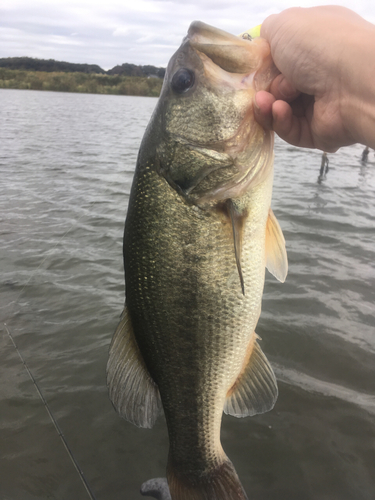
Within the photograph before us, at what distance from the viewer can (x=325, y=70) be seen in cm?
148

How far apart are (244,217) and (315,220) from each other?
6.05 metres

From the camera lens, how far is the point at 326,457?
2.67m

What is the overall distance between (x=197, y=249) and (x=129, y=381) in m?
0.79

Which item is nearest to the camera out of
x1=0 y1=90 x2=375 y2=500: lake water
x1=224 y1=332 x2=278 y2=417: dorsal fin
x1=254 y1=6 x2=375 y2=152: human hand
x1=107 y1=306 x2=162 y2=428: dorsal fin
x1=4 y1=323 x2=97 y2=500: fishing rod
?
x1=254 y1=6 x2=375 y2=152: human hand

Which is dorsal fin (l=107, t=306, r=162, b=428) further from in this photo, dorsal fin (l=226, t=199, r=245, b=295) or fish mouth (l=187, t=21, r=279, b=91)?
fish mouth (l=187, t=21, r=279, b=91)

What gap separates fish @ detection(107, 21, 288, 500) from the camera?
5.28 ft

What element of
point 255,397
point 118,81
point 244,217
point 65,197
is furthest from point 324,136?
point 118,81

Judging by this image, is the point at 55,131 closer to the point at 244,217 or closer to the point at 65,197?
the point at 65,197

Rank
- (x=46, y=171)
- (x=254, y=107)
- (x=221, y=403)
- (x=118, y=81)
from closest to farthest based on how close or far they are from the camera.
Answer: (x=254, y=107) → (x=221, y=403) → (x=46, y=171) → (x=118, y=81)

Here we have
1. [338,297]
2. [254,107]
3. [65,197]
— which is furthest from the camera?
[65,197]

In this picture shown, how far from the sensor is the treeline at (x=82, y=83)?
60938 mm


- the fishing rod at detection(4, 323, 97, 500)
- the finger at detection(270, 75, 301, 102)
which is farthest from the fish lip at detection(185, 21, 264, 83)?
the fishing rod at detection(4, 323, 97, 500)

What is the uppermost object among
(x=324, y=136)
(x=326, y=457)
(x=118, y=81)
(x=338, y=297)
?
(x=118, y=81)

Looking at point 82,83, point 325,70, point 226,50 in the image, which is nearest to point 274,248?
point 325,70
